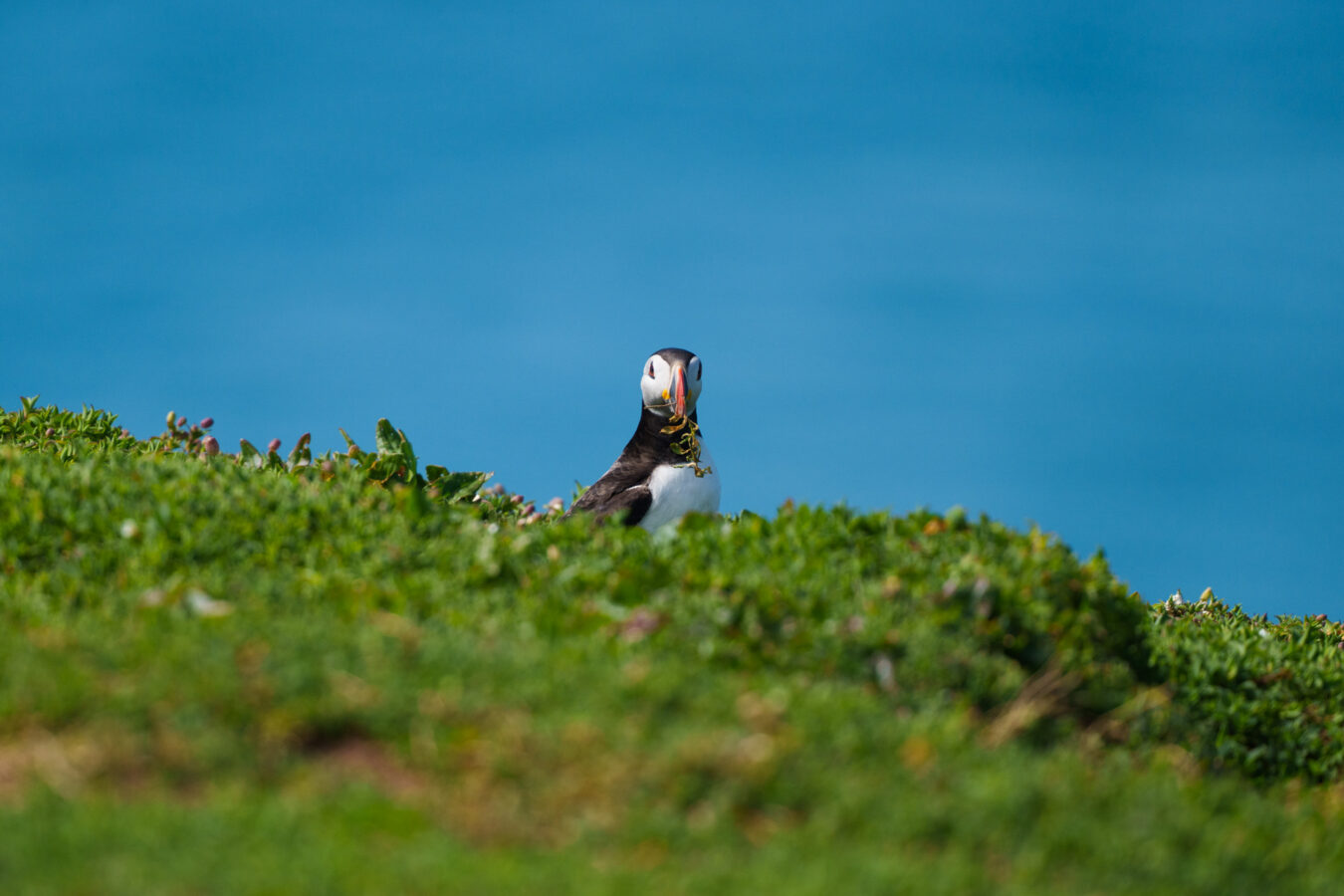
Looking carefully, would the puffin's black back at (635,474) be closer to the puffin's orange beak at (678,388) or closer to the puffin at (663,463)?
the puffin at (663,463)

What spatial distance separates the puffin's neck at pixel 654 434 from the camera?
11.7 meters

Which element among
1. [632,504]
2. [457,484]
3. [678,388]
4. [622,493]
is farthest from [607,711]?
[457,484]

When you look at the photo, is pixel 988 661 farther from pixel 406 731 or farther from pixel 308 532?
pixel 308 532

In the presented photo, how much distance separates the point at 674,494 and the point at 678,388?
0.92 metres

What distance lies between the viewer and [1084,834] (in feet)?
17.5

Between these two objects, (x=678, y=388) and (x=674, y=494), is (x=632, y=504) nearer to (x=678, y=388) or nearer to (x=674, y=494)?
(x=674, y=494)

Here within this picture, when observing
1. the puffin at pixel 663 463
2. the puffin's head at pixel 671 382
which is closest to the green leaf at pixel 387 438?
the puffin at pixel 663 463

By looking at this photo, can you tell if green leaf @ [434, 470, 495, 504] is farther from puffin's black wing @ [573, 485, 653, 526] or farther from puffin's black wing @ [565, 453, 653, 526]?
puffin's black wing @ [573, 485, 653, 526]

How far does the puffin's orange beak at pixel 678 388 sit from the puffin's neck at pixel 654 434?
0.23 metres

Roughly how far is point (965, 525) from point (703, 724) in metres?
3.84

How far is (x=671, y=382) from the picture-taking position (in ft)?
37.6

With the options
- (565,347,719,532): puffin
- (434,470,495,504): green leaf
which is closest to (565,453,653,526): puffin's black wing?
(565,347,719,532): puffin

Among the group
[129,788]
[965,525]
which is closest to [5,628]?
[129,788]

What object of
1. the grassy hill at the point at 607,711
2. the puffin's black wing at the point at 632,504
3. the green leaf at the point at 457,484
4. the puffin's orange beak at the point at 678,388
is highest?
the puffin's orange beak at the point at 678,388
